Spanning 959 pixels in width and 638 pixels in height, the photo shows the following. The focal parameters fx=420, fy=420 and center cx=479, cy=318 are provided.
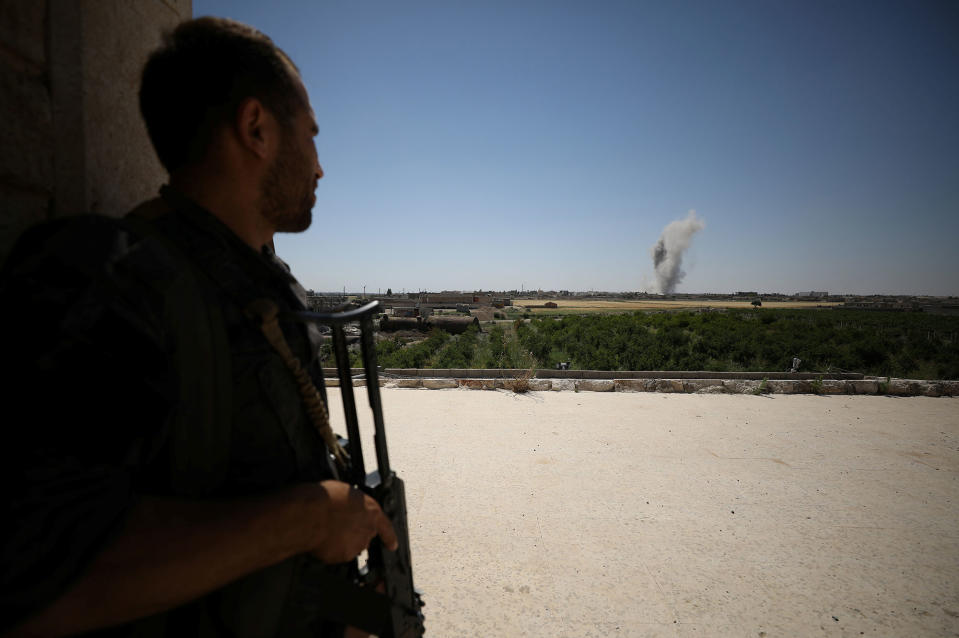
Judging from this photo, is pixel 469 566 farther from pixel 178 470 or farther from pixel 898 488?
pixel 898 488

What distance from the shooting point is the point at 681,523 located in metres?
3.50

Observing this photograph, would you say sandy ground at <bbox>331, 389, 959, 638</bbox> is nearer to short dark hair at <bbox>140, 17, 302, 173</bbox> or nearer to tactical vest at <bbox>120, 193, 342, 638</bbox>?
tactical vest at <bbox>120, 193, 342, 638</bbox>

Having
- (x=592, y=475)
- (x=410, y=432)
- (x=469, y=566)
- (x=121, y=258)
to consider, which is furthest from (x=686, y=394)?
(x=121, y=258)

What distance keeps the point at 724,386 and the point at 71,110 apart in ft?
30.3

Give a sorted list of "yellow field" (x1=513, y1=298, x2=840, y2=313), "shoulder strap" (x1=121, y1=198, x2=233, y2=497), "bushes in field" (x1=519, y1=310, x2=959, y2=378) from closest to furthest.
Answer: "shoulder strap" (x1=121, y1=198, x2=233, y2=497)
"bushes in field" (x1=519, y1=310, x2=959, y2=378)
"yellow field" (x1=513, y1=298, x2=840, y2=313)

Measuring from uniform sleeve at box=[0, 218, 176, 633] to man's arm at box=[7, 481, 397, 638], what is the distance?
1.6 inches

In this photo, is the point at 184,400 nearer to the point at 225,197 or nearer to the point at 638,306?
the point at 225,197

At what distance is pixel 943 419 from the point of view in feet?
21.1

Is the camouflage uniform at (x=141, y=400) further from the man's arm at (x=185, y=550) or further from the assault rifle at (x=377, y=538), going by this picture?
the assault rifle at (x=377, y=538)

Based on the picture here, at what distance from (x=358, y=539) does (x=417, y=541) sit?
2.53 m

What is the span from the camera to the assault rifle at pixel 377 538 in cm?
111

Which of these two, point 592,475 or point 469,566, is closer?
point 469,566

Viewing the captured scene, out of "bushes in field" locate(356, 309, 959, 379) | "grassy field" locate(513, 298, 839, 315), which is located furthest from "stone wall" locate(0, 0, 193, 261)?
"grassy field" locate(513, 298, 839, 315)

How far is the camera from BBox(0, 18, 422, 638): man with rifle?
587mm
